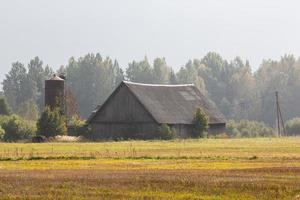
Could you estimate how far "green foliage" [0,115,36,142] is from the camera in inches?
3967

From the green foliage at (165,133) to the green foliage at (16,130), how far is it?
16.0 meters

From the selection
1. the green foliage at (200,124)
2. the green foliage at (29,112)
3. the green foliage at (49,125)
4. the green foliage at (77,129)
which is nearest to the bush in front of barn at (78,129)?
the green foliage at (77,129)

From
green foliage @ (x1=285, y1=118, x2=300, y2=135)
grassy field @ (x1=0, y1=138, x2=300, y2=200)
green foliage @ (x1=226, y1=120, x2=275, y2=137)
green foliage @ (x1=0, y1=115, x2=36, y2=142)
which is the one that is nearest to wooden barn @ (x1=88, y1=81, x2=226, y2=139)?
green foliage @ (x1=0, y1=115, x2=36, y2=142)

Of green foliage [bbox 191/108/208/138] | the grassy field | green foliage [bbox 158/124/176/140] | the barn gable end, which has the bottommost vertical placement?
the grassy field

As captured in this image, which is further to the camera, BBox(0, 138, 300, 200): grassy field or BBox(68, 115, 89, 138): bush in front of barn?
BBox(68, 115, 89, 138): bush in front of barn

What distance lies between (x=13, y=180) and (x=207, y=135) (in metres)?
72.9

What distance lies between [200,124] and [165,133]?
8.80m

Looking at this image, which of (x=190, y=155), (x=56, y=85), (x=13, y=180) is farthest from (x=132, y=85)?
(x=13, y=180)

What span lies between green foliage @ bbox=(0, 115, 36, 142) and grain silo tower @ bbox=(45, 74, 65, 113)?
6.01 meters

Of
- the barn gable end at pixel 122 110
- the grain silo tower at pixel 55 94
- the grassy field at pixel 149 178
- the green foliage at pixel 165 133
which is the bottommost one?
the grassy field at pixel 149 178

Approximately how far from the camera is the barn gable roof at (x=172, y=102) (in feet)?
333

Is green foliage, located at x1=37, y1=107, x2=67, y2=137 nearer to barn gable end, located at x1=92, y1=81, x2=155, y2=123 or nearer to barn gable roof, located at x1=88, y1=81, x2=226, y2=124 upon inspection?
barn gable end, located at x1=92, y1=81, x2=155, y2=123

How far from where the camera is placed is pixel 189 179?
33.5 meters

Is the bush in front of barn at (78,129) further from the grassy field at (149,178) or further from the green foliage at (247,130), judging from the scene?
the grassy field at (149,178)
